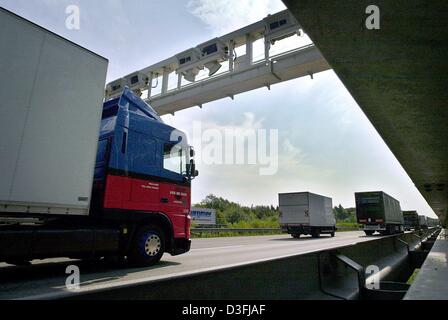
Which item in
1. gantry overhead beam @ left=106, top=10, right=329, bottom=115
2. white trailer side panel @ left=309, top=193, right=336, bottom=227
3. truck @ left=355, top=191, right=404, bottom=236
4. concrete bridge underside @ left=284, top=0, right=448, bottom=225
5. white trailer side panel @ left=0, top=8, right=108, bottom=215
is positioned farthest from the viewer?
truck @ left=355, top=191, right=404, bottom=236

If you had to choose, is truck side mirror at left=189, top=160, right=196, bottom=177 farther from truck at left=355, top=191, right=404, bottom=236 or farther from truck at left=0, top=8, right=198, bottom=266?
truck at left=355, top=191, right=404, bottom=236

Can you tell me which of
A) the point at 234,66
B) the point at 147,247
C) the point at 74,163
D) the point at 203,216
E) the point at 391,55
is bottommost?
the point at 147,247

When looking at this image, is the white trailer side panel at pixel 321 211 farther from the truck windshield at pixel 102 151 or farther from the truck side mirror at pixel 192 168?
the truck windshield at pixel 102 151

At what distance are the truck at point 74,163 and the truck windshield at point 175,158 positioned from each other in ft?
0.15

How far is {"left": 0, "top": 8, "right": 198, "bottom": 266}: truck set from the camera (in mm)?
4957

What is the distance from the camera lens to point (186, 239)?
8.00 meters

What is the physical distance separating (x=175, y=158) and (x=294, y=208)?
1874 centimetres

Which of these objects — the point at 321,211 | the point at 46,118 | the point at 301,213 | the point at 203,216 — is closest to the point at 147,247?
the point at 46,118

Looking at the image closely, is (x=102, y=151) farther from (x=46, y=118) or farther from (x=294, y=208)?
(x=294, y=208)

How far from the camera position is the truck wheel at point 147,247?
22.6 ft

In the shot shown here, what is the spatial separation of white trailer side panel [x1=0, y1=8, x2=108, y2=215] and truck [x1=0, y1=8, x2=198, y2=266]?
15 millimetres

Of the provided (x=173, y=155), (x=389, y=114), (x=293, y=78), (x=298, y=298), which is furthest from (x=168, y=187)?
(x=293, y=78)

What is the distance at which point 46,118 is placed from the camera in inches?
210

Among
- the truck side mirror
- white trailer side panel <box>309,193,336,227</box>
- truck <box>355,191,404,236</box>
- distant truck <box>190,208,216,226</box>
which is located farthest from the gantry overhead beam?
truck <box>355,191,404,236</box>
